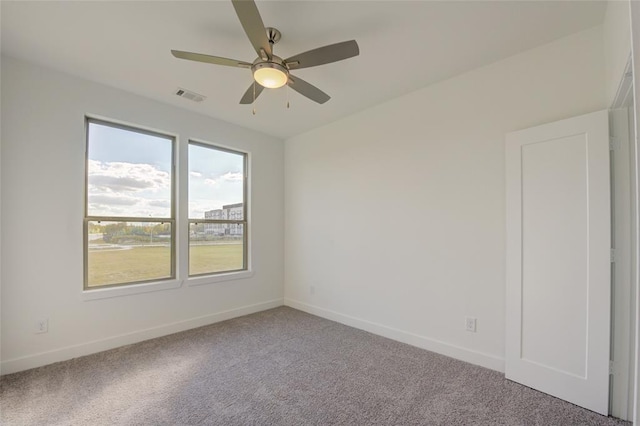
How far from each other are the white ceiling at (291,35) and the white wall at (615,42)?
0.14m

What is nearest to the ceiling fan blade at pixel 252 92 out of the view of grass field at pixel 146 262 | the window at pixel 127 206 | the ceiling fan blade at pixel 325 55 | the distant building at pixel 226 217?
the ceiling fan blade at pixel 325 55

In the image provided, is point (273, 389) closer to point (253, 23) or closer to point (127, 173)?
point (253, 23)

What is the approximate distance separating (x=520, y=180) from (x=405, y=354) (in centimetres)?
195

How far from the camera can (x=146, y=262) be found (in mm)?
3402

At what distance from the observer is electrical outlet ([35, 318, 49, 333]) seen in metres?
2.63

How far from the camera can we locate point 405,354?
2.88 meters

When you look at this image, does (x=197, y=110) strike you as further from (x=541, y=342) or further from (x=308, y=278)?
(x=541, y=342)

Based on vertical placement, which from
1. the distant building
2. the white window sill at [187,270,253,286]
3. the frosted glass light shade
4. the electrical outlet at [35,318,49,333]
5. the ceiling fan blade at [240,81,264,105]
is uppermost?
the ceiling fan blade at [240,81,264,105]

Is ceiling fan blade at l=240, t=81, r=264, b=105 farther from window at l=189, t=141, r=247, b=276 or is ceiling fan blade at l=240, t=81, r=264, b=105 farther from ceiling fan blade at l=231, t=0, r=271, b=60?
window at l=189, t=141, r=247, b=276

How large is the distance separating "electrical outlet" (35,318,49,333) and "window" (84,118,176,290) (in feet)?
1.39

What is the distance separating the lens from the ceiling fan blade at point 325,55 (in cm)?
187

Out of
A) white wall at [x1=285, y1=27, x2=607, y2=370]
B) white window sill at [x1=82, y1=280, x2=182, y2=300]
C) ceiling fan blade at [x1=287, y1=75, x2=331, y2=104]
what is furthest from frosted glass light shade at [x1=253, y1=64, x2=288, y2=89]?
white window sill at [x1=82, y1=280, x2=182, y2=300]

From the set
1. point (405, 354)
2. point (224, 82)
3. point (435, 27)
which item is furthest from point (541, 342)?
point (224, 82)

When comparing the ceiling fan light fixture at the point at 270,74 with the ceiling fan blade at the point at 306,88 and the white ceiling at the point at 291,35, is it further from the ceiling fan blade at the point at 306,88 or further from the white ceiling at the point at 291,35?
the white ceiling at the point at 291,35
